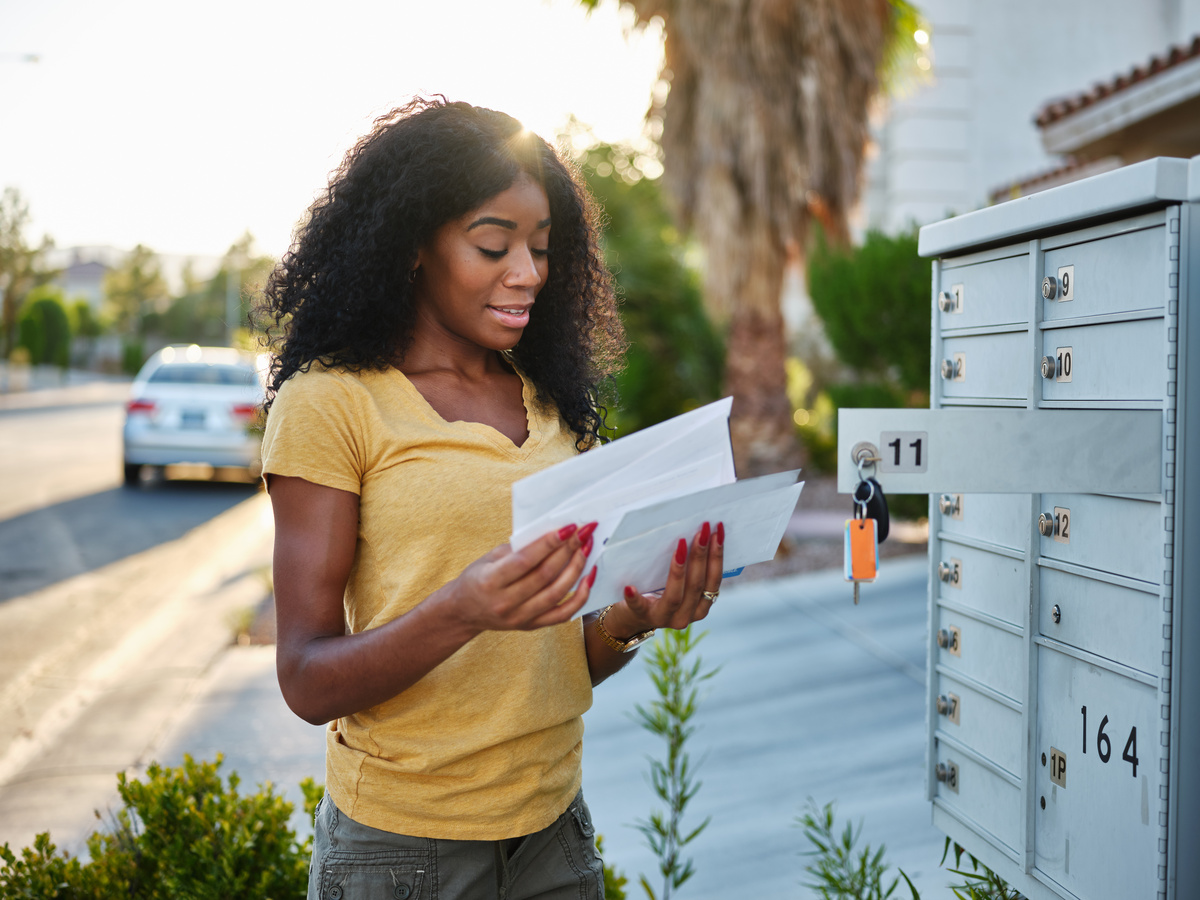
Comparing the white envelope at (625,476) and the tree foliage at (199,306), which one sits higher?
the tree foliage at (199,306)

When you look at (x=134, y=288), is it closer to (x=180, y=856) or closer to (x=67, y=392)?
(x=67, y=392)

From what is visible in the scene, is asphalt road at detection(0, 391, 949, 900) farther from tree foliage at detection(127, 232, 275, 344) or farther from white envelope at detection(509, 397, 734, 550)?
tree foliage at detection(127, 232, 275, 344)

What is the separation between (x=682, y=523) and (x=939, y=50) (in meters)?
17.4

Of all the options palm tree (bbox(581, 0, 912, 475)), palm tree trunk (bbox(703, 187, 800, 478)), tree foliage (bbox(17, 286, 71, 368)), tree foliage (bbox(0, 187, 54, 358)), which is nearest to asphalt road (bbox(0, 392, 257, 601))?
tree foliage (bbox(0, 187, 54, 358))

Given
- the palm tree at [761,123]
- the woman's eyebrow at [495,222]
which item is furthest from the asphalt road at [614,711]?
the palm tree at [761,123]

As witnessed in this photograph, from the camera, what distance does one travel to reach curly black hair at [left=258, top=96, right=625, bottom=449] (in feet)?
4.97

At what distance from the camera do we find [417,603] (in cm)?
139

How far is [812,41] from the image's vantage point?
8.75 meters

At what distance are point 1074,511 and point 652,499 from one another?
815 millimetres

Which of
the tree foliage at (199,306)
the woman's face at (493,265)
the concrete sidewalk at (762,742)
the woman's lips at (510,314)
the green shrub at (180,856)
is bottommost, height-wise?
the concrete sidewalk at (762,742)

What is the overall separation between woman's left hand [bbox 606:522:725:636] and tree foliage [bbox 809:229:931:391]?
7783 millimetres

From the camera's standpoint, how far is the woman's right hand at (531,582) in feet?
3.58

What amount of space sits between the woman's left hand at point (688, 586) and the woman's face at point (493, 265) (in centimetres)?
45

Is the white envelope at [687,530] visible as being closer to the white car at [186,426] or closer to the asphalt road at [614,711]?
the asphalt road at [614,711]
